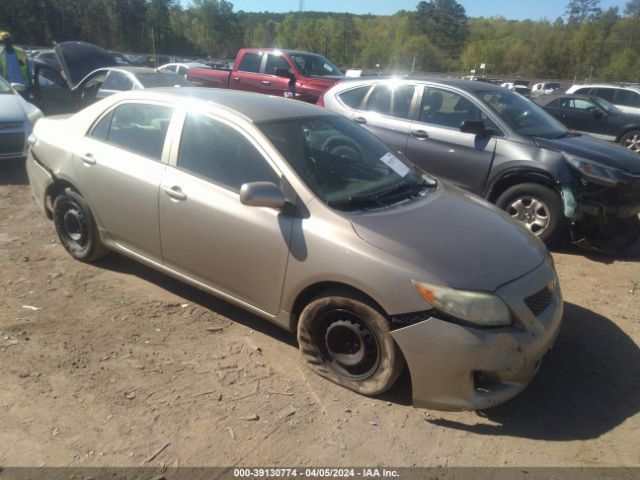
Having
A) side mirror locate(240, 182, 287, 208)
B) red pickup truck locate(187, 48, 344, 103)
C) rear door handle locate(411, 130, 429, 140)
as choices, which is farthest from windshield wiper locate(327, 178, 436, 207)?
red pickup truck locate(187, 48, 344, 103)

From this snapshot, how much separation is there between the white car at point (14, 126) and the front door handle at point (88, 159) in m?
4.11

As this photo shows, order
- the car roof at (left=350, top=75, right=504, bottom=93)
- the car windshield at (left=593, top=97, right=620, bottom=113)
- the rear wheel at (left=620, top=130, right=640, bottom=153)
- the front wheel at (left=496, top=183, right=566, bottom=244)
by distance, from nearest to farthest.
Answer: the front wheel at (left=496, top=183, right=566, bottom=244), the car roof at (left=350, top=75, right=504, bottom=93), the rear wheel at (left=620, top=130, right=640, bottom=153), the car windshield at (left=593, top=97, right=620, bottom=113)

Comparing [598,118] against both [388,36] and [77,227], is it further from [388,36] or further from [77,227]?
[388,36]

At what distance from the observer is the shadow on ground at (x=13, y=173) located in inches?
275

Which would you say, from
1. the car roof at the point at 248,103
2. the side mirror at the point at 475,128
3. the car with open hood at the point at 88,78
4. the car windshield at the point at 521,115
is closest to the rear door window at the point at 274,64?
the car with open hood at the point at 88,78

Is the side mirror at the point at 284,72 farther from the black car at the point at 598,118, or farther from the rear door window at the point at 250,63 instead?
the black car at the point at 598,118

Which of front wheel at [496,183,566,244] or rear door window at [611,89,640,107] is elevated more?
rear door window at [611,89,640,107]

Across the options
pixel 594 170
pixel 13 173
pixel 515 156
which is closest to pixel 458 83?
pixel 515 156

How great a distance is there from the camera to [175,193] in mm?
3375

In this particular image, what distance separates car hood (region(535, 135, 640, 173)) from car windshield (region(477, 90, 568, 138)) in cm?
20

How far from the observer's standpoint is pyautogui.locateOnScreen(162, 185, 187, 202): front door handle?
334cm

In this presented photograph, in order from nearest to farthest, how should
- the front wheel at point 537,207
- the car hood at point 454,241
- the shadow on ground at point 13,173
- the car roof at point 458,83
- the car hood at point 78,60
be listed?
the car hood at point 454,241 < the front wheel at point 537,207 < the car roof at point 458,83 < the shadow on ground at point 13,173 < the car hood at point 78,60

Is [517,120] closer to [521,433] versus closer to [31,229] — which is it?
[521,433]

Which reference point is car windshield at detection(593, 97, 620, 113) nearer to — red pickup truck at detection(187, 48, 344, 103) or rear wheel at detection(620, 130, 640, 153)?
rear wheel at detection(620, 130, 640, 153)
